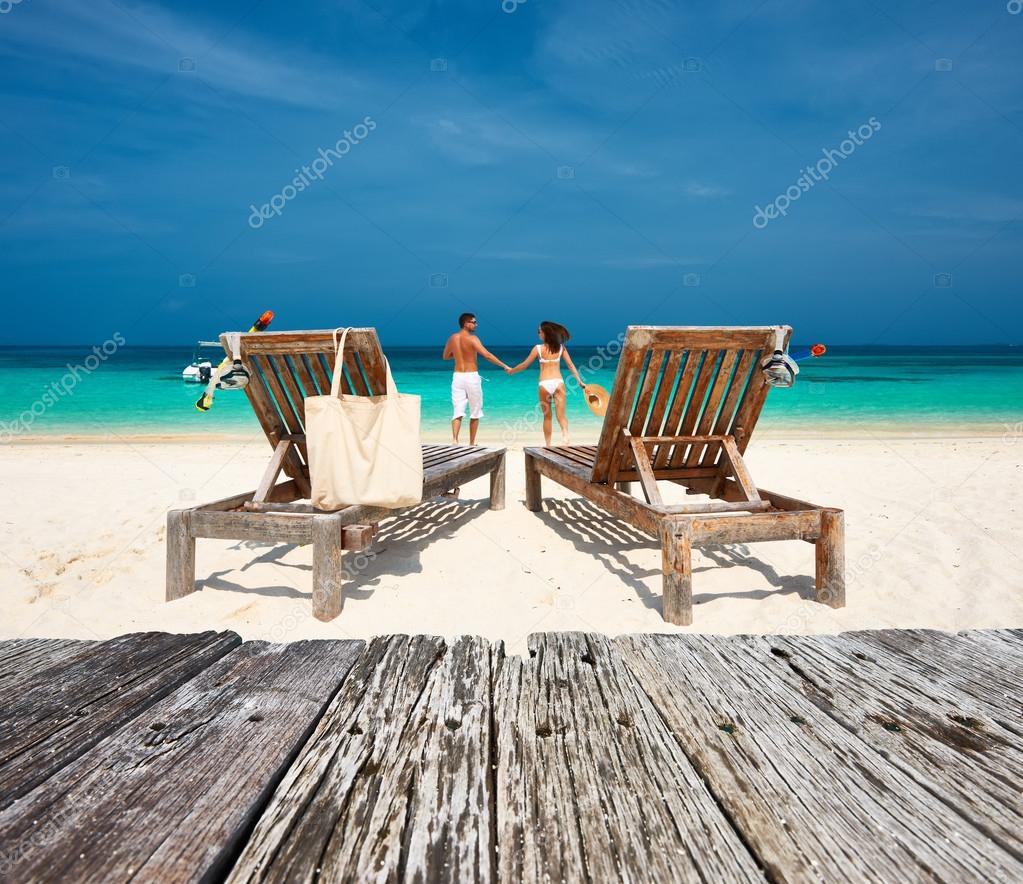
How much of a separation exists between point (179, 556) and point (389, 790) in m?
3.22

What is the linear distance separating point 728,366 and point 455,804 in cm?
361

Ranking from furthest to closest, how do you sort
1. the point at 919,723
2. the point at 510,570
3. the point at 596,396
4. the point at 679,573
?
the point at 596,396, the point at 510,570, the point at 679,573, the point at 919,723

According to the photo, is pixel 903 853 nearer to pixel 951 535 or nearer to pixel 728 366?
pixel 728 366

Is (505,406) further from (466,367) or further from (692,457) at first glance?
(692,457)

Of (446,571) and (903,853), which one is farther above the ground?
(903,853)

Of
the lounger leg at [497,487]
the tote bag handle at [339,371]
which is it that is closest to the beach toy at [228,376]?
the tote bag handle at [339,371]

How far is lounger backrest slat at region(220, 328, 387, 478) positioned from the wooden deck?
238cm

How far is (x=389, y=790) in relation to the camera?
1263mm

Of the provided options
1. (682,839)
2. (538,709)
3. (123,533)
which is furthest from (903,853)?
(123,533)

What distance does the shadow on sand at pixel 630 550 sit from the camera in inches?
163

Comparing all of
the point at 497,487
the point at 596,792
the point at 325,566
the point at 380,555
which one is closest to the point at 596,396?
the point at 497,487

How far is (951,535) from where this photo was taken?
5.11 m

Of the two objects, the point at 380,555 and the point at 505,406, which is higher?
the point at 380,555

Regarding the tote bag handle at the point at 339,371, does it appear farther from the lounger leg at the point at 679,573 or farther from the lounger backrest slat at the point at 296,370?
the lounger leg at the point at 679,573
